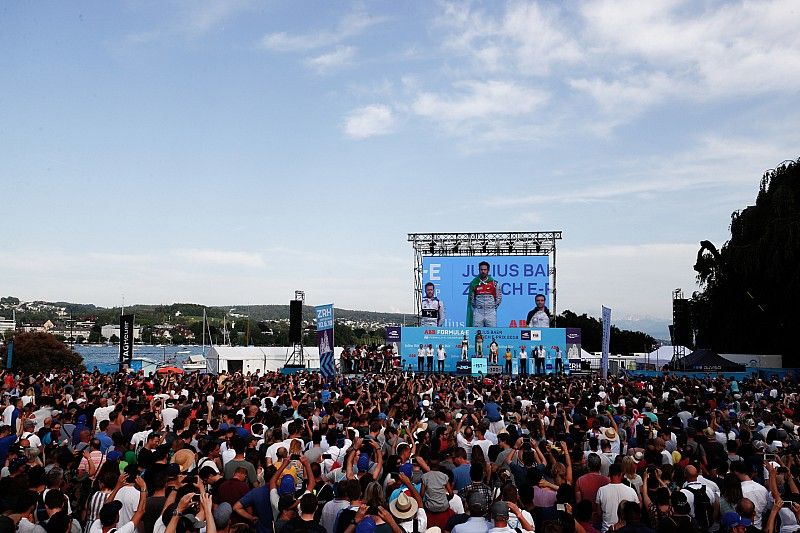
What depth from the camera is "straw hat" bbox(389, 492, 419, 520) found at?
5.61m

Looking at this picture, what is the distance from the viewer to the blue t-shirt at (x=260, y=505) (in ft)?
19.6

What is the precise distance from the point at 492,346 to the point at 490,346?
199mm

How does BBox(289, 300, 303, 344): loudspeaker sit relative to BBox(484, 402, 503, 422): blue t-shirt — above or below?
above

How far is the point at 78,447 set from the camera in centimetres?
903

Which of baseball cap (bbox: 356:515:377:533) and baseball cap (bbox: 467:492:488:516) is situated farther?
baseball cap (bbox: 467:492:488:516)

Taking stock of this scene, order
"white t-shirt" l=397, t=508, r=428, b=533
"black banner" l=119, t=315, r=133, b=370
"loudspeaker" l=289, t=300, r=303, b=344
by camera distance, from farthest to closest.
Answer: "loudspeaker" l=289, t=300, r=303, b=344 → "black banner" l=119, t=315, r=133, b=370 → "white t-shirt" l=397, t=508, r=428, b=533

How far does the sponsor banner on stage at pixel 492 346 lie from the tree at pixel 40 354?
21.0 metres

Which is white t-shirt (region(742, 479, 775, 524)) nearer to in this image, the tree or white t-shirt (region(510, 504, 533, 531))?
white t-shirt (region(510, 504, 533, 531))

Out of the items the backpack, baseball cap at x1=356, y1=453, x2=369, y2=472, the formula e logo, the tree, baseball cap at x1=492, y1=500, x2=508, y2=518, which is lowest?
the tree

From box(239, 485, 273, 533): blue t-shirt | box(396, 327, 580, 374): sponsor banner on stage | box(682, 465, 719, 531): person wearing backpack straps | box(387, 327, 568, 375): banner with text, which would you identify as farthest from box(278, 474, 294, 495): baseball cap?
box(387, 327, 568, 375): banner with text

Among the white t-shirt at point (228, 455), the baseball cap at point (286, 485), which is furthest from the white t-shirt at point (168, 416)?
the baseball cap at point (286, 485)

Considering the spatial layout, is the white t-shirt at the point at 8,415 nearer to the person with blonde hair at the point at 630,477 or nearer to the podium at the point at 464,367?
the person with blonde hair at the point at 630,477

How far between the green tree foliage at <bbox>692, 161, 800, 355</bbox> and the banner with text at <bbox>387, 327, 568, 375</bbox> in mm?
10219

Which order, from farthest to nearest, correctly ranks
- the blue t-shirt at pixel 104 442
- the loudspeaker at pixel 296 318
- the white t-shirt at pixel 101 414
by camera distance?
the loudspeaker at pixel 296 318
the white t-shirt at pixel 101 414
the blue t-shirt at pixel 104 442
